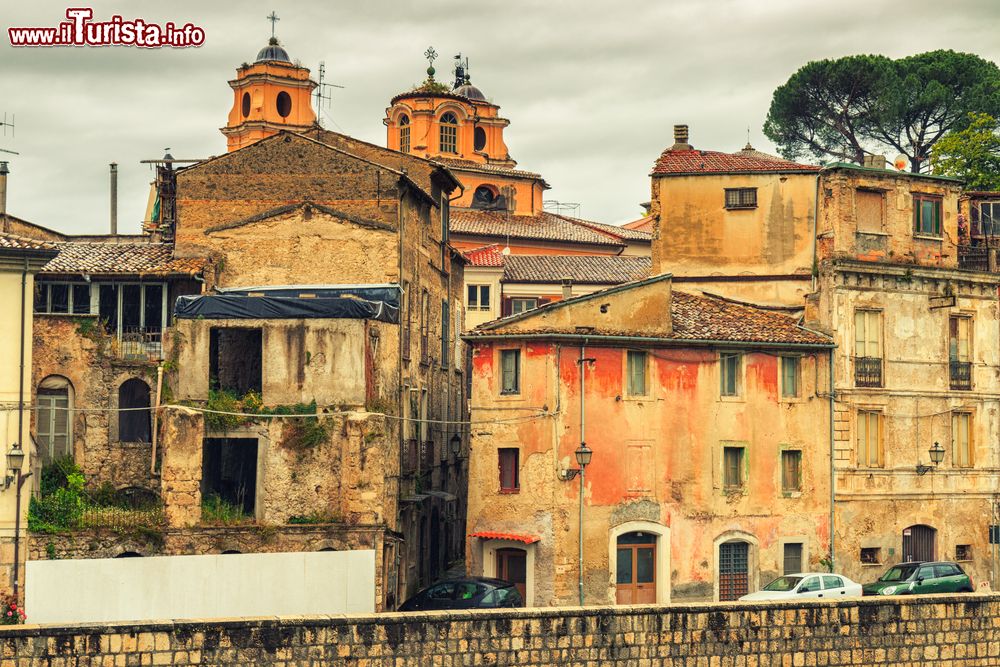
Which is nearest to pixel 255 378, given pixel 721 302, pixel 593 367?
pixel 593 367

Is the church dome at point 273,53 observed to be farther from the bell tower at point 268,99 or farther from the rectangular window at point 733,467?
the rectangular window at point 733,467

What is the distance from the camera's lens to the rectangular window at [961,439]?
1902 inches

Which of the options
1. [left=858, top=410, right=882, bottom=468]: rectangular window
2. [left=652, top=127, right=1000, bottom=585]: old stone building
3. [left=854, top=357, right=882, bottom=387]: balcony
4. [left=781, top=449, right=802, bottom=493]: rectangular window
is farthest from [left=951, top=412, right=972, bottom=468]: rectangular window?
[left=781, top=449, right=802, bottom=493]: rectangular window

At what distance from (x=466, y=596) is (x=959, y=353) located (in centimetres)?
1924

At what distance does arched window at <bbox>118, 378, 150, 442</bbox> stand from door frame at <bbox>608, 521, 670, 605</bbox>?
524 inches

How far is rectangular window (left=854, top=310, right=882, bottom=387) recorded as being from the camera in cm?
4688

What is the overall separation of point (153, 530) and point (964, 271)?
84.9 ft

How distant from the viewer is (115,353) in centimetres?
4416

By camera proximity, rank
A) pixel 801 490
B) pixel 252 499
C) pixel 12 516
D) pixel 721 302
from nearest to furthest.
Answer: pixel 12 516, pixel 252 499, pixel 801 490, pixel 721 302

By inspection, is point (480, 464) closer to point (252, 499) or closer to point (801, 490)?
point (252, 499)

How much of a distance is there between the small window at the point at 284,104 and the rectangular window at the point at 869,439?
175 feet

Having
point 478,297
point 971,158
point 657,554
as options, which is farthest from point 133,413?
point 971,158

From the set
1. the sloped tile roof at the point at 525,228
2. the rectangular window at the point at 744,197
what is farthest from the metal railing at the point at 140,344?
the sloped tile roof at the point at 525,228

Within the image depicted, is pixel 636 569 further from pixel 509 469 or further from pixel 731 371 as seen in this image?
pixel 731 371
